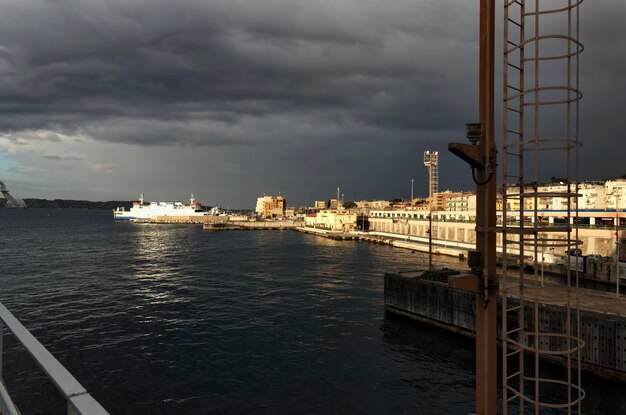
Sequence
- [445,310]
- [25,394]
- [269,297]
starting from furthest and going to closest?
[269,297]
[445,310]
[25,394]

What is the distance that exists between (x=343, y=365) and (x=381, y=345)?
5037mm

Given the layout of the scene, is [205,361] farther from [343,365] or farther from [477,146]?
[477,146]

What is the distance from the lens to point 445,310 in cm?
3212

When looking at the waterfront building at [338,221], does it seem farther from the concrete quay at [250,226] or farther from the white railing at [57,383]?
the white railing at [57,383]

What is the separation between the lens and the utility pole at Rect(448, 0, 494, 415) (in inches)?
272

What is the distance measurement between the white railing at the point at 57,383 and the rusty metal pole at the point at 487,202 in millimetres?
6302

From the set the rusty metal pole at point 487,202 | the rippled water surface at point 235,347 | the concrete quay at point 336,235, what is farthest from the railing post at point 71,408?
the concrete quay at point 336,235

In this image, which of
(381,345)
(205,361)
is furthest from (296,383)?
(381,345)

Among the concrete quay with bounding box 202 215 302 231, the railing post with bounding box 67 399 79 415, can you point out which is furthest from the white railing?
the concrete quay with bounding box 202 215 302 231

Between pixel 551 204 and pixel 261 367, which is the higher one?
pixel 551 204

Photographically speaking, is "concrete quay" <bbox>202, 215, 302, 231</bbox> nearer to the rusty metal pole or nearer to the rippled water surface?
the rippled water surface

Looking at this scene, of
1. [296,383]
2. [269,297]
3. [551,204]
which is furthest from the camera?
[551,204]

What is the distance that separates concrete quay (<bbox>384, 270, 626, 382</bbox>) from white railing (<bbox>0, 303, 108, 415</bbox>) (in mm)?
18026

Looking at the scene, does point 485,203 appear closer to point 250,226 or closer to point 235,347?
point 235,347
